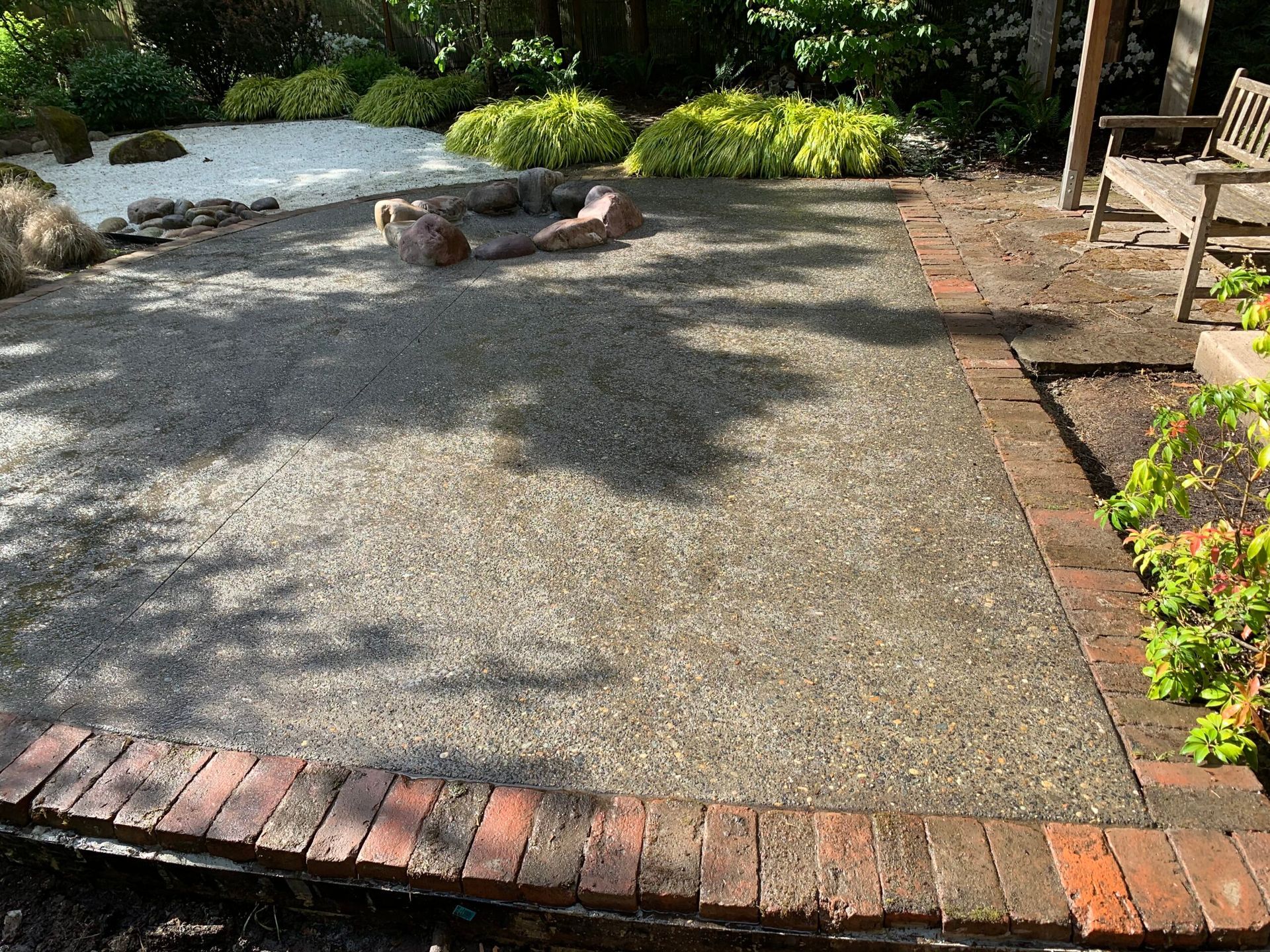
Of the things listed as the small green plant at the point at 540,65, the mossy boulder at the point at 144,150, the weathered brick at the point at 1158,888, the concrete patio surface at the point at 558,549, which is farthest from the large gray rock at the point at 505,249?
the mossy boulder at the point at 144,150

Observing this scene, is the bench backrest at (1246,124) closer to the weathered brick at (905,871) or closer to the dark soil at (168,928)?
the weathered brick at (905,871)

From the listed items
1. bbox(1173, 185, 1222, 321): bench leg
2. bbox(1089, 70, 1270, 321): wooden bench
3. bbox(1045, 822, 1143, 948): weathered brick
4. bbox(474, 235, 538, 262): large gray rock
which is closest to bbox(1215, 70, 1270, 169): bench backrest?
bbox(1089, 70, 1270, 321): wooden bench

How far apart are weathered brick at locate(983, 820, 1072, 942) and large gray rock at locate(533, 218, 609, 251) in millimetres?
4234

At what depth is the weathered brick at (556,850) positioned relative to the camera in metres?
1.61

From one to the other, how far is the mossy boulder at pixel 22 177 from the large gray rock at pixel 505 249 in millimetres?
4166

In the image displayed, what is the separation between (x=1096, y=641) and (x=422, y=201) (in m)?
5.09

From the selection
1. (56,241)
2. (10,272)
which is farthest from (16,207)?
(10,272)

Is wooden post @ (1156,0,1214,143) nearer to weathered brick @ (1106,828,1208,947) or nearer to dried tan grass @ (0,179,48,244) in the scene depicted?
weathered brick @ (1106,828,1208,947)

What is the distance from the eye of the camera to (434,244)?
16.5ft

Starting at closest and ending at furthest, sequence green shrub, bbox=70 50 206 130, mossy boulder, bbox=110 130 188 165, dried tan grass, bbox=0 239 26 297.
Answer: dried tan grass, bbox=0 239 26 297 → mossy boulder, bbox=110 130 188 165 → green shrub, bbox=70 50 206 130

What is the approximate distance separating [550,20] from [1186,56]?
627 centimetres

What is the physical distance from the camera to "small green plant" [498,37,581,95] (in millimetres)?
8258

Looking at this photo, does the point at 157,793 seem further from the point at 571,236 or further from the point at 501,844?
the point at 571,236

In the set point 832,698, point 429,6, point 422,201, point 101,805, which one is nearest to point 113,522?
point 101,805
